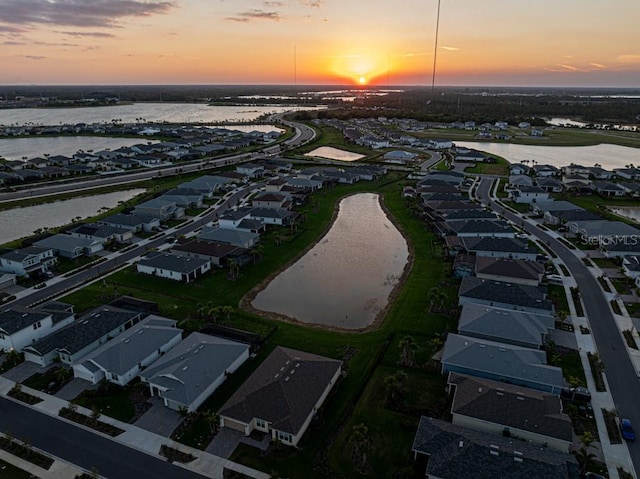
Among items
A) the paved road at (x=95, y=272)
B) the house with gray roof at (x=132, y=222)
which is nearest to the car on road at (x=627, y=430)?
the paved road at (x=95, y=272)

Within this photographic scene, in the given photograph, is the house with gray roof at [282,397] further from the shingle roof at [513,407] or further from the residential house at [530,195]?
the residential house at [530,195]

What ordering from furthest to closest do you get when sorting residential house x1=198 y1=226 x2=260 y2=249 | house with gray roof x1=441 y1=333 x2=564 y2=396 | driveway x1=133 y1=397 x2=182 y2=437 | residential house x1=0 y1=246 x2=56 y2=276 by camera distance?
residential house x1=198 y1=226 x2=260 y2=249 → residential house x1=0 y1=246 x2=56 y2=276 → house with gray roof x1=441 y1=333 x2=564 y2=396 → driveway x1=133 y1=397 x2=182 y2=437

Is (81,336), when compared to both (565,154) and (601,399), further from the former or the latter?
(565,154)

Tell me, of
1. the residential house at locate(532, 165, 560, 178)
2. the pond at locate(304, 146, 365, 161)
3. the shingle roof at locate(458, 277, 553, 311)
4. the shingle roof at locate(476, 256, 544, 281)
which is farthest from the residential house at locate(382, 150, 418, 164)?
the shingle roof at locate(458, 277, 553, 311)

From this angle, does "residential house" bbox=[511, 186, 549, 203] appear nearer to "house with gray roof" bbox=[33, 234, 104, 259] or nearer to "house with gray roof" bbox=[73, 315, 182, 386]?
"house with gray roof" bbox=[73, 315, 182, 386]

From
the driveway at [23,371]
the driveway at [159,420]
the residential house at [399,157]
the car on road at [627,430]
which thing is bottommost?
the driveway at [159,420]

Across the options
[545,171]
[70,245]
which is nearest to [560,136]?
[545,171]
